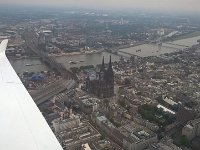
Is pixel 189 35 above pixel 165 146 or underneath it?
underneath

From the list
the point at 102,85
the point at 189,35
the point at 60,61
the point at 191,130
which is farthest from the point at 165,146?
the point at 189,35

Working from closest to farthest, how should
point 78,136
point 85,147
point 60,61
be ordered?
point 85,147, point 78,136, point 60,61

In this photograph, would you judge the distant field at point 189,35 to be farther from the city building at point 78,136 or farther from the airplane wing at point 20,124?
the airplane wing at point 20,124

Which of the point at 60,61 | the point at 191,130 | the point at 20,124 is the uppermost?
the point at 20,124

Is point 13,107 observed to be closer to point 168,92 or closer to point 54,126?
point 54,126

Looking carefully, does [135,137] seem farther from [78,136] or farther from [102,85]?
[102,85]

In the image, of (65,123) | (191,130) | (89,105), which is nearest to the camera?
(65,123)

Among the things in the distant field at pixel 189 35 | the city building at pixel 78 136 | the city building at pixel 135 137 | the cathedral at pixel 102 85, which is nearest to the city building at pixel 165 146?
the city building at pixel 135 137

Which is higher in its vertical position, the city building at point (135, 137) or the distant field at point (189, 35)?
the city building at point (135, 137)
